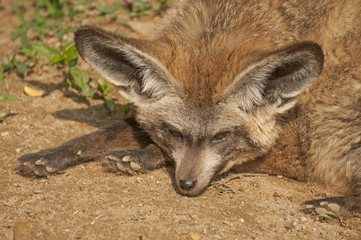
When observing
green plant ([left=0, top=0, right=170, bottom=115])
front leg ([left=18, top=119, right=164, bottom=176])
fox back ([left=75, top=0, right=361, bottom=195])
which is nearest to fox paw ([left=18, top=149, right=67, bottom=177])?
front leg ([left=18, top=119, right=164, bottom=176])

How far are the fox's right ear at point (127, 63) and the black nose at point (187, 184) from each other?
806 millimetres

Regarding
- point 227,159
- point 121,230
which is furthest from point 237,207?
point 121,230

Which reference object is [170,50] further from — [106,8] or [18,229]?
[106,8]

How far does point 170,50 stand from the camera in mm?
3580

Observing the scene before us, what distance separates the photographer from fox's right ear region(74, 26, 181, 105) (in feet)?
10.8

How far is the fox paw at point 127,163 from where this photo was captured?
374 cm

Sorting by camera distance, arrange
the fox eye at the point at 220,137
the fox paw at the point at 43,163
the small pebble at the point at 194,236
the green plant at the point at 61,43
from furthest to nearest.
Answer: the green plant at the point at 61,43 → the fox paw at the point at 43,163 → the fox eye at the point at 220,137 → the small pebble at the point at 194,236

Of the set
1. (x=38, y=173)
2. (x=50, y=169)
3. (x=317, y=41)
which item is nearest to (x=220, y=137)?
(x=317, y=41)

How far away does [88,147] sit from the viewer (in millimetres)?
4000

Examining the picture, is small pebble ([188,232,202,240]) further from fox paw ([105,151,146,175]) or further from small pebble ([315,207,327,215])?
small pebble ([315,207,327,215])

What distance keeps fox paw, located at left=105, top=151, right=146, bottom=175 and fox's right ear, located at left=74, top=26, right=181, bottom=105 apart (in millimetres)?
553

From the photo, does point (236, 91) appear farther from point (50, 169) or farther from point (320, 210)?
point (50, 169)

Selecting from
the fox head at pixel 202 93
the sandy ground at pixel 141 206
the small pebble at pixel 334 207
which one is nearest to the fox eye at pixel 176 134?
the fox head at pixel 202 93

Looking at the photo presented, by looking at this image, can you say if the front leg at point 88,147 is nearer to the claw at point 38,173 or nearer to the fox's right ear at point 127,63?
the claw at point 38,173
